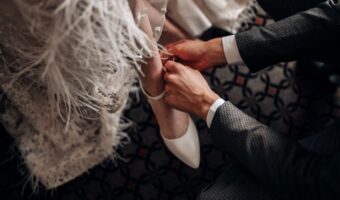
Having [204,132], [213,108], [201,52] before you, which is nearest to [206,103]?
[213,108]

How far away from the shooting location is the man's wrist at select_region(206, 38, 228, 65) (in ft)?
3.01

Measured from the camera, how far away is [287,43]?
0.85 meters

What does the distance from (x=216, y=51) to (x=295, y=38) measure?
0.59ft

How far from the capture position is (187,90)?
2.87 feet

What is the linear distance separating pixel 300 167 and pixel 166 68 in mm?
353

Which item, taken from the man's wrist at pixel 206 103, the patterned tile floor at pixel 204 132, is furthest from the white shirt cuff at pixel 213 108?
the patterned tile floor at pixel 204 132

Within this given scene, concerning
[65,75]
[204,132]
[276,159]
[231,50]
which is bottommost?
[204,132]

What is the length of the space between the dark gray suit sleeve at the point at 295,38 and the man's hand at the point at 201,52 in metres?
0.06

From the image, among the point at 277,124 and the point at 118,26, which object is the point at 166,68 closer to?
the point at 118,26

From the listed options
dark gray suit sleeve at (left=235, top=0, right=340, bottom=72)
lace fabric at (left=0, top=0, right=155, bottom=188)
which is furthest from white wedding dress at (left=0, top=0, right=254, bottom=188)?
dark gray suit sleeve at (left=235, top=0, right=340, bottom=72)

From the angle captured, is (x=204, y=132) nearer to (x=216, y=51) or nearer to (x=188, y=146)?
(x=188, y=146)

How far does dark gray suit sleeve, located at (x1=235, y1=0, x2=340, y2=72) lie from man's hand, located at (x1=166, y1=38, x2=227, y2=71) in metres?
0.06

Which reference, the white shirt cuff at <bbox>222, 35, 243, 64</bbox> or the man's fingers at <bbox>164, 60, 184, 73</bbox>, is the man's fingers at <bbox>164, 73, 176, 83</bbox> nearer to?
the man's fingers at <bbox>164, 60, 184, 73</bbox>

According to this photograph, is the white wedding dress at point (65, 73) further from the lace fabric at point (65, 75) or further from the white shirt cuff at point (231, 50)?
the white shirt cuff at point (231, 50)
